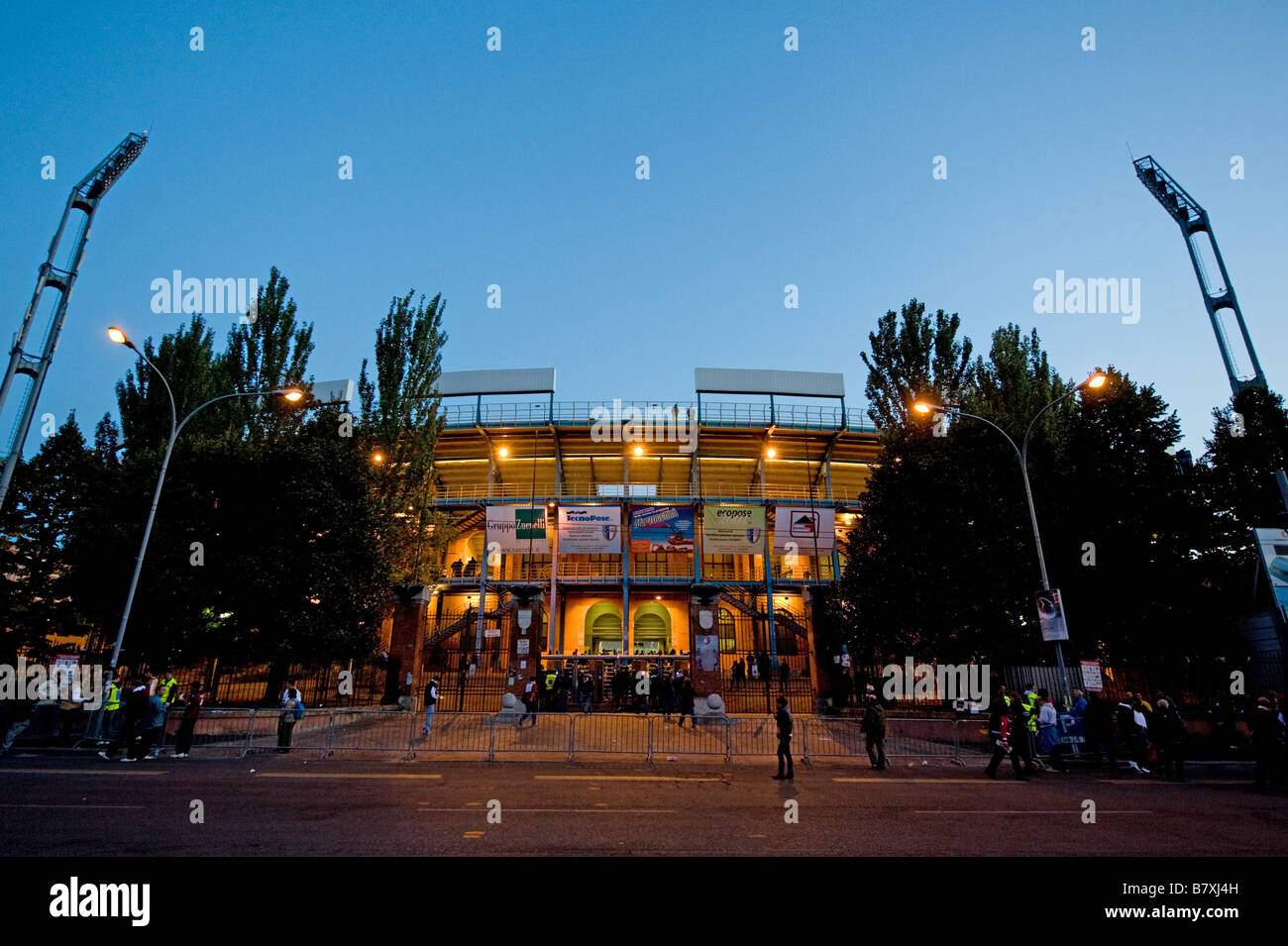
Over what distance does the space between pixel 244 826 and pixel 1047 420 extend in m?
27.1

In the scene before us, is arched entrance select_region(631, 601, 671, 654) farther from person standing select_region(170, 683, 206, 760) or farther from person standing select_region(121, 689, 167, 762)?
person standing select_region(121, 689, 167, 762)

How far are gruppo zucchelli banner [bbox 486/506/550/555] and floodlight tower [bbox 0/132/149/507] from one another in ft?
64.4

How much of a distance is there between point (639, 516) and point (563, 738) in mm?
19700

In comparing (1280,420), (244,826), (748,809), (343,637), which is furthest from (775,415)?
(244,826)

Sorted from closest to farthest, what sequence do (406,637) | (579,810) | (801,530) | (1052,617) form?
(579,810), (1052,617), (406,637), (801,530)

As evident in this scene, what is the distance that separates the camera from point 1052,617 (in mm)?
16922

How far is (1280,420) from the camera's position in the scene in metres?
23.0

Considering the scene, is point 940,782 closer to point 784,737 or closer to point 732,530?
point 784,737

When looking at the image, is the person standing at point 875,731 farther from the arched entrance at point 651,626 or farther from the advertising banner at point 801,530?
the arched entrance at point 651,626

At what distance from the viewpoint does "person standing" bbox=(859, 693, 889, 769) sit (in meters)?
15.0

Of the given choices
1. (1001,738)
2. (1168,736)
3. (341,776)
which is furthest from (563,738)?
(1168,736)

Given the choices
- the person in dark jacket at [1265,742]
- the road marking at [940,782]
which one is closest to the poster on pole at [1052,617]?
the person in dark jacket at [1265,742]

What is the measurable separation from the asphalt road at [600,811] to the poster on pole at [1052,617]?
11.3ft
